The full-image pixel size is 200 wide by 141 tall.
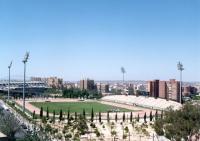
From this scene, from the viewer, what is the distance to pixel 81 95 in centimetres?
8556

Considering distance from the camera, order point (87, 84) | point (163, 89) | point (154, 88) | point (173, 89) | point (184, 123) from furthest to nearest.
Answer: point (87, 84), point (154, 88), point (163, 89), point (173, 89), point (184, 123)

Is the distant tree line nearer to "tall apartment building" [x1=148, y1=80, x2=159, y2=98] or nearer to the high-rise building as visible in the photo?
the high-rise building

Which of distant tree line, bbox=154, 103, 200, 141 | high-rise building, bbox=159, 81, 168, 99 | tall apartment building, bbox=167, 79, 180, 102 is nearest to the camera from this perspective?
distant tree line, bbox=154, 103, 200, 141

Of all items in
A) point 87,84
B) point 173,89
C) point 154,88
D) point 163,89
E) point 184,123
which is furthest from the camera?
point 87,84

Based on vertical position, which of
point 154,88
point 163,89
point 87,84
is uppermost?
point 87,84

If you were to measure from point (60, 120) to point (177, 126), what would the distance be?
21.7 m

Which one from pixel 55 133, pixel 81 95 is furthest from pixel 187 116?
pixel 81 95

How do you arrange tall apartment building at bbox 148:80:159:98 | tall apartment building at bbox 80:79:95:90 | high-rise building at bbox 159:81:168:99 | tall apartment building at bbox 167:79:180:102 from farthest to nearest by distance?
1. tall apartment building at bbox 80:79:95:90
2. tall apartment building at bbox 148:80:159:98
3. high-rise building at bbox 159:81:168:99
4. tall apartment building at bbox 167:79:180:102

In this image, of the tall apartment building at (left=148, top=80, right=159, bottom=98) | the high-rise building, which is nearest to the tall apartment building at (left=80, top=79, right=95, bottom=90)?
the tall apartment building at (left=148, top=80, right=159, bottom=98)

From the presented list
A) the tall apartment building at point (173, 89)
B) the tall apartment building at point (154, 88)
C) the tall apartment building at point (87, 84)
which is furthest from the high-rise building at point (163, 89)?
the tall apartment building at point (87, 84)

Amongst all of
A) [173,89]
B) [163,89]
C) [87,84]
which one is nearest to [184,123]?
[173,89]

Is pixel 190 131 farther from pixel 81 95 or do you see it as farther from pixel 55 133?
pixel 81 95

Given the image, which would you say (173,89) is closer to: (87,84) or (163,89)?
(163,89)

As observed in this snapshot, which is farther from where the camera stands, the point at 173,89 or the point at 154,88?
the point at 154,88
